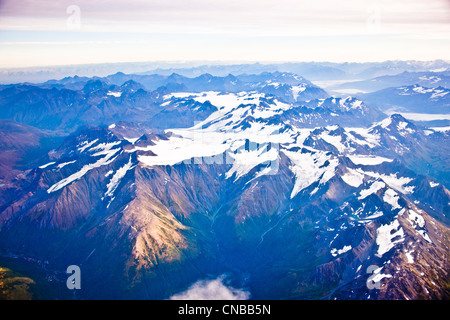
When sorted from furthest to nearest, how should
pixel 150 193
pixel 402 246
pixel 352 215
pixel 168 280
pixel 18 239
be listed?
pixel 150 193 → pixel 18 239 → pixel 352 215 → pixel 168 280 → pixel 402 246

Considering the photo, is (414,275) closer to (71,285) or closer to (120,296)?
(120,296)
